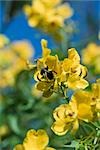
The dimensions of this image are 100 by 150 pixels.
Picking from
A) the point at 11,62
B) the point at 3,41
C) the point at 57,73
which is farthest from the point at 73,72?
the point at 11,62

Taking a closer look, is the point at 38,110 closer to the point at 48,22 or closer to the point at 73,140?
the point at 48,22

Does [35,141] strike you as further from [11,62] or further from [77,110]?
[11,62]

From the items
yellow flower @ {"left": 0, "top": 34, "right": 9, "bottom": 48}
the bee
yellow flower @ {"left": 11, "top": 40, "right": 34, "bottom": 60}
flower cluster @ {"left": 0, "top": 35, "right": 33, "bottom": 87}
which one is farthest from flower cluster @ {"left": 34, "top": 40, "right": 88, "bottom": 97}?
yellow flower @ {"left": 11, "top": 40, "right": 34, "bottom": 60}

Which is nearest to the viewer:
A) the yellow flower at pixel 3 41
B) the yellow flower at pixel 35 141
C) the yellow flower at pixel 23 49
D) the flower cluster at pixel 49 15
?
the yellow flower at pixel 35 141

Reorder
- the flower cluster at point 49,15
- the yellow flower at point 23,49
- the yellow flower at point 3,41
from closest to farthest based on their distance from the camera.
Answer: the yellow flower at point 3,41
the flower cluster at point 49,15
the yellow flower at point 23,49

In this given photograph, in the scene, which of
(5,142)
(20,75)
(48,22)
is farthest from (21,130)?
(48,22)

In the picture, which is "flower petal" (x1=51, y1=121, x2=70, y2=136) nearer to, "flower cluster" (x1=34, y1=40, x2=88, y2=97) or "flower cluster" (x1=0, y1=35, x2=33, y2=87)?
"flower cluster" (x1=34, y1=40, x2=88, y2=97)

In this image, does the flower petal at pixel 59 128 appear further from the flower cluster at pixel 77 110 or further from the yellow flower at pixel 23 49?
the yellow flower at pixel 23 49

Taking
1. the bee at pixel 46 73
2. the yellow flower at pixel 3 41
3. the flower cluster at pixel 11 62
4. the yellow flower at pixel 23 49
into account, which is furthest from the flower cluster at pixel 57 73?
the yellow flower at pixel 23 49
